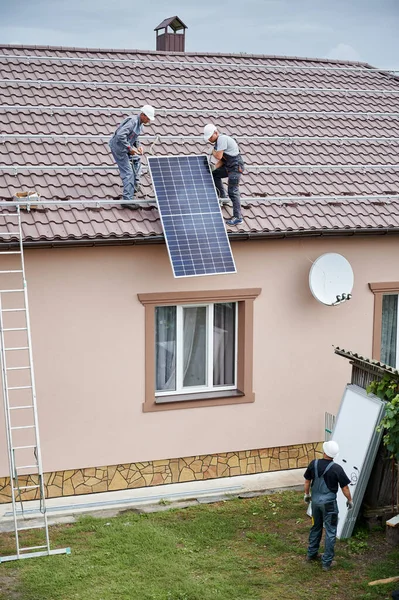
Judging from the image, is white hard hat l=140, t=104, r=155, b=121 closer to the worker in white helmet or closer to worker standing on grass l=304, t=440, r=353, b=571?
the worker in white helmet

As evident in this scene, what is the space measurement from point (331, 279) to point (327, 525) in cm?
426

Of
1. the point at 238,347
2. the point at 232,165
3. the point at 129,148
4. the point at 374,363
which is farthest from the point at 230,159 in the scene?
the point at 374,363

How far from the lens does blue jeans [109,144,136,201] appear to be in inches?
498

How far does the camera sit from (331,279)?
1327cm

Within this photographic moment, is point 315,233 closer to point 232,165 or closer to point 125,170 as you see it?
point 232,165

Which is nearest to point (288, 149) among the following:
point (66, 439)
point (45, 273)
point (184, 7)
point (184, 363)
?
point (184, 363)

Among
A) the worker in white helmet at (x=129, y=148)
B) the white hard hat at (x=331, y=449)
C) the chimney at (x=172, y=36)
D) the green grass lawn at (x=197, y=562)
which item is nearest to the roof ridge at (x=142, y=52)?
the chimney at (x=172, y=36)

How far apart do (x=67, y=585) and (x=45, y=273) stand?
4.32m

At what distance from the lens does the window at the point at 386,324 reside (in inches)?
556

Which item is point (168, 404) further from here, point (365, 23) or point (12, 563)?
point (365, 23)

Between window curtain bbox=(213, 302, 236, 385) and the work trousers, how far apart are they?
2.28 metres

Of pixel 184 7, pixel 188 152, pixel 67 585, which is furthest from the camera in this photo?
pixel 184 7

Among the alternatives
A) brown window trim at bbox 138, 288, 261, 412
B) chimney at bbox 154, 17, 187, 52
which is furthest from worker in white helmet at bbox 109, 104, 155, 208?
chimney at bbox 154, 17, 187, 52

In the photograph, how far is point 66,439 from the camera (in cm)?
1231
